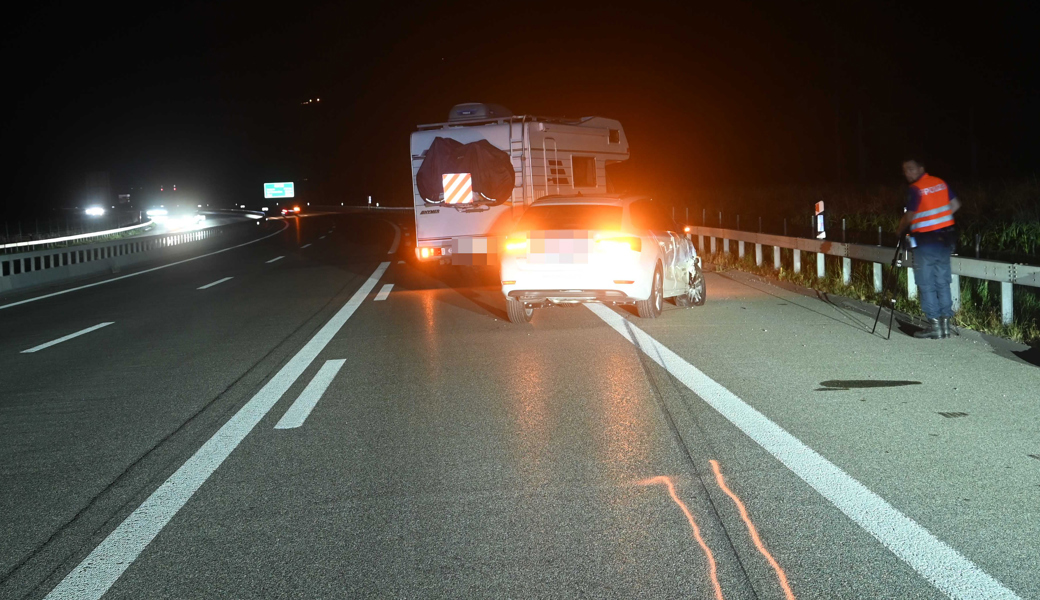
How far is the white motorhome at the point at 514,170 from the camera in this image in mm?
17391

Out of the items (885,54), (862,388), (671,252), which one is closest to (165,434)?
(862,388)

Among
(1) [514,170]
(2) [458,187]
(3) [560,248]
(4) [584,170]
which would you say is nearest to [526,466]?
(3) [560,248]

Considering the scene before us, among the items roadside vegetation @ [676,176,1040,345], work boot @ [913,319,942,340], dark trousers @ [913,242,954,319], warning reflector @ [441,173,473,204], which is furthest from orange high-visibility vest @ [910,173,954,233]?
warning reflector @ [441,173,473,204]

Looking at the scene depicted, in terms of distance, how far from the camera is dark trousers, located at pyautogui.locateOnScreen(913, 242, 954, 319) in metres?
10.3

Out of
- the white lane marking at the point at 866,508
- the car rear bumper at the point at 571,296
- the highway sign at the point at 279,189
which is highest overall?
the highway sign at the point at 279,189

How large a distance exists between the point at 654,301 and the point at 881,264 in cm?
382

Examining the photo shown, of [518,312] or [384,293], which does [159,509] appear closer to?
[518,312]

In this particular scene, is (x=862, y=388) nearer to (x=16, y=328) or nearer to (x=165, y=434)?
(x=165, y=434)

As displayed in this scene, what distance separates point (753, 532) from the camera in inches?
179

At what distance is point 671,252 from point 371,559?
8.95 meters

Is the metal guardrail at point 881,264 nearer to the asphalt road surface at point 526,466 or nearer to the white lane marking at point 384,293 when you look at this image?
the asphalt road surface at point 526,466

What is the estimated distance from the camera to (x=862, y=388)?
7.91 meters

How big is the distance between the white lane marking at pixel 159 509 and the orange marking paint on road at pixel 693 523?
2.46m

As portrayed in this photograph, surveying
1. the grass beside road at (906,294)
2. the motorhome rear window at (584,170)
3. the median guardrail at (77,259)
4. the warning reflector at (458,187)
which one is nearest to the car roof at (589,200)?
the grass beside road at (906,294)
